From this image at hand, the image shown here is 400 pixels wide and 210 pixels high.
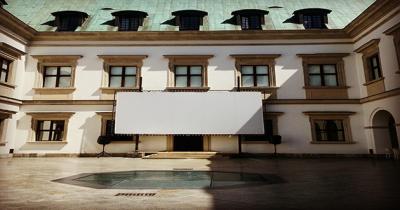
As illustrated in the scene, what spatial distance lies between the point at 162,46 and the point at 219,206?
15229 mm

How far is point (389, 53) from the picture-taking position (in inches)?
555

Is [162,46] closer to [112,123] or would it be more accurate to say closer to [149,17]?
[149,17]

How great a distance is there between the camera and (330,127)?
16.9m

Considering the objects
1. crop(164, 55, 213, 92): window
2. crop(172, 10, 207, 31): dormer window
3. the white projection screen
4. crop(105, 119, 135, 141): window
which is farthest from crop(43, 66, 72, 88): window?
crop(172, 10, 207, 31): dormer window

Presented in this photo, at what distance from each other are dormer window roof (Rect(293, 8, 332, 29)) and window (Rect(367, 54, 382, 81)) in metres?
4.17

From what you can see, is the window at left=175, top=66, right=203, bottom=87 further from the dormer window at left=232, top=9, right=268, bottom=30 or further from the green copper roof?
the dormer window at left=232, top=9, right=268, bottom=30

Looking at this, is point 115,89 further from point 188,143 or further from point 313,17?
point 313,17

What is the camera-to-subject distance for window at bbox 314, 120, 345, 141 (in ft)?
55.3

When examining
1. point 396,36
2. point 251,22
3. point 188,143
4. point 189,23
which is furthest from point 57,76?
point 396,36

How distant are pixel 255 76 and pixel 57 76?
1343cm

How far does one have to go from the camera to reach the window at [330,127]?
16.7m

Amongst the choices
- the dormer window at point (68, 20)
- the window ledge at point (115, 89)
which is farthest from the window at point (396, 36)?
the dormer window at point (68, 20)

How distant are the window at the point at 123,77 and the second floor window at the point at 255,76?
748cm

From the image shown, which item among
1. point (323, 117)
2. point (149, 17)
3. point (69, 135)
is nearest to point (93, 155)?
point (69, 135)
